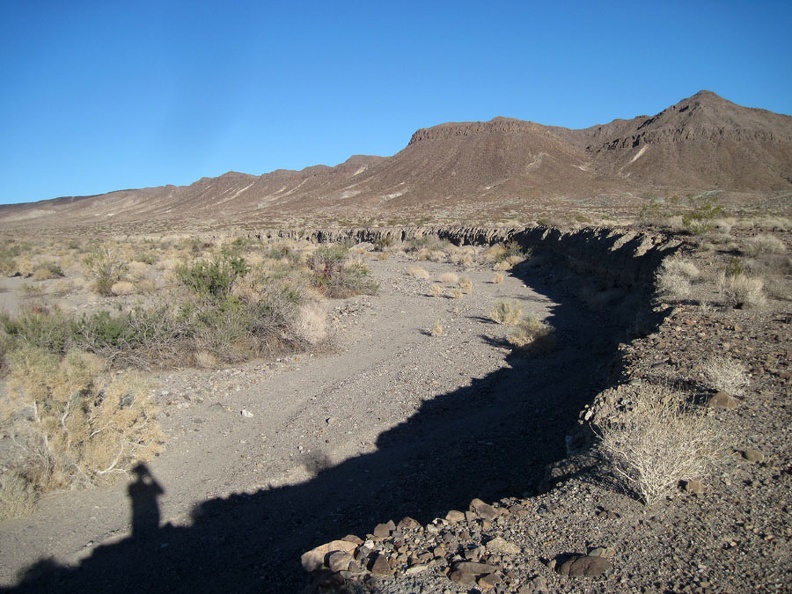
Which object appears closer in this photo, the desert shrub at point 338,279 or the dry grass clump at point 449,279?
the desert shrub at point 338,279

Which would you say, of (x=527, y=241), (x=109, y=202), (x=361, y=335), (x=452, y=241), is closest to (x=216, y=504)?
(x=361, y=335)

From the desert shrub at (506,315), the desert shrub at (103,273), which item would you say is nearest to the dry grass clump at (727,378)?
the desert shrub at (506,315)

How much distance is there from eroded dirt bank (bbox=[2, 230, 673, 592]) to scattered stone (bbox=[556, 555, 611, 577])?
155 centimetres

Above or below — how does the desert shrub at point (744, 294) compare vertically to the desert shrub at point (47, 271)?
below

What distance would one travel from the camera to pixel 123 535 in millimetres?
4770

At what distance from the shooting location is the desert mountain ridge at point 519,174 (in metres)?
69.8

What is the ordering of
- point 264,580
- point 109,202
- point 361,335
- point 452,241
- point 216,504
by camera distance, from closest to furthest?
point 264,580, point 216,504, point 361,335, point 452,241, point 109,202

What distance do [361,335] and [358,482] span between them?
6137 millimetres

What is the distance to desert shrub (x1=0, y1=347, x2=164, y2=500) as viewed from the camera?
5.40m

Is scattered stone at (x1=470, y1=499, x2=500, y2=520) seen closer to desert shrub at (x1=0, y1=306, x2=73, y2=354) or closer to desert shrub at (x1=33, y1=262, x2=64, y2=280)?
desert shrub at (x1=0, y1=306, x2=73, y2=354)

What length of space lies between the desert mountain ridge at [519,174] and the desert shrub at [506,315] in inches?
1820

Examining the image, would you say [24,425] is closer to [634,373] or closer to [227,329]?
[227,329]

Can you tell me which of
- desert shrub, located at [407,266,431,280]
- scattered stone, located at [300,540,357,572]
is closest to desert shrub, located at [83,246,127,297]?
desert shrub, located at [407,266,431,280]

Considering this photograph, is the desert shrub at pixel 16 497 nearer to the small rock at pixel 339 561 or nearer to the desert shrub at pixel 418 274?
the small rock at pixel 339 561
